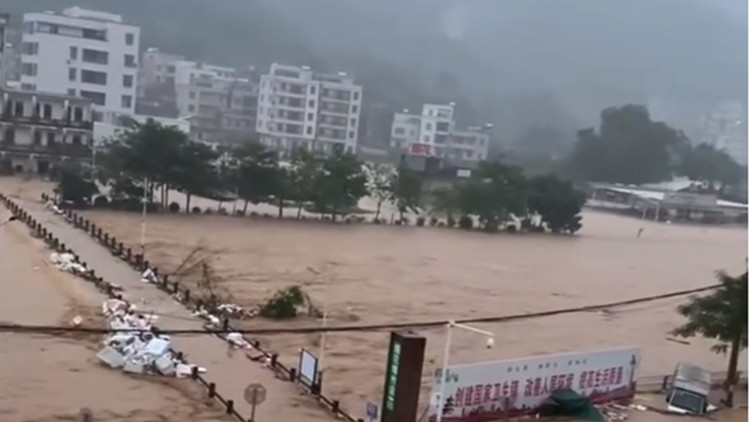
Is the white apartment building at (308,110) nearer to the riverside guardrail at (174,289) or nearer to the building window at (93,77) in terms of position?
the building window at (93,77)

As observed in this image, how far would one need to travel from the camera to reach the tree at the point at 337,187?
29.6 ft

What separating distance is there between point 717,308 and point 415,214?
627 centimetres

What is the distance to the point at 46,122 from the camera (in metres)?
9.30

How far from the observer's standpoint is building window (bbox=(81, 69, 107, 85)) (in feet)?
33.9

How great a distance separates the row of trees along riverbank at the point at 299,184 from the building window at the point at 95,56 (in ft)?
4.34

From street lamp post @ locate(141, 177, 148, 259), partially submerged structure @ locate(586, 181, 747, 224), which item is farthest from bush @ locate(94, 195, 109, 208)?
partially submerged structure @ locate(586, 181, 747, 224)

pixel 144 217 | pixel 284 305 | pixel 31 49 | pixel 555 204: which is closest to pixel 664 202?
pixel 555 204

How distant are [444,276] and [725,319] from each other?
3.36 m

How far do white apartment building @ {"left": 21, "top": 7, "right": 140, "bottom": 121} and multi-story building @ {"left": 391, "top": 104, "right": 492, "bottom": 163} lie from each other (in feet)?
11.2

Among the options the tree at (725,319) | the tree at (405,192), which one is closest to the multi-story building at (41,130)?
the tree at (405,192)

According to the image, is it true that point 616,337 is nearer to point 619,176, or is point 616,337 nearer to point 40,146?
point 40,146

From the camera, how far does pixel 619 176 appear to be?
12.1 metres

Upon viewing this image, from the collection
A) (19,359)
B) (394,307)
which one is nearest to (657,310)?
(394,307)

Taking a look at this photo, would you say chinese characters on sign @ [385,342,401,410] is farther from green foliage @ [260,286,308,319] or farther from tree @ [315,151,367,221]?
tree @ [315,151,367,221]
